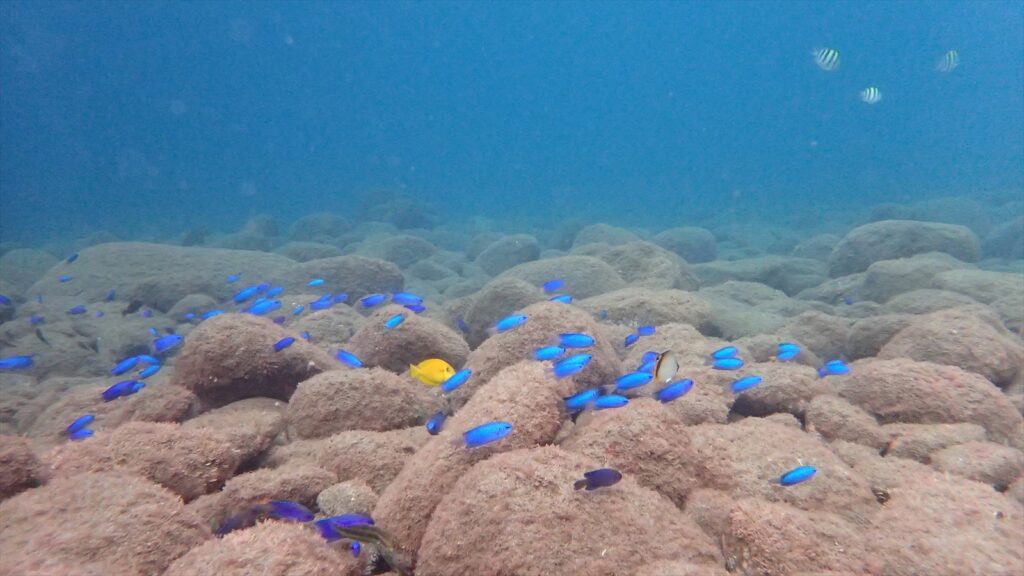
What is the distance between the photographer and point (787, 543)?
291 cm

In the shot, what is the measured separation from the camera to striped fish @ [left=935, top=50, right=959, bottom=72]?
46.7 ft

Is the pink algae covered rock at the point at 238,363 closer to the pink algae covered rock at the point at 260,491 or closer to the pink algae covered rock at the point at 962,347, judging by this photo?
the pink algae covered rock at the point at 260,491

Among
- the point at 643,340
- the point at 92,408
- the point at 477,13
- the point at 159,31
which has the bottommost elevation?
the point at 92,408

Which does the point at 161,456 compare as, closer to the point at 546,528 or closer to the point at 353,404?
the point at 353,404

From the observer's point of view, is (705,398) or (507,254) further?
(507,254)

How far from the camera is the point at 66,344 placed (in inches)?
415

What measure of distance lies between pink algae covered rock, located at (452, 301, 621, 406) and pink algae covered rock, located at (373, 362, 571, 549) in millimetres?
1071

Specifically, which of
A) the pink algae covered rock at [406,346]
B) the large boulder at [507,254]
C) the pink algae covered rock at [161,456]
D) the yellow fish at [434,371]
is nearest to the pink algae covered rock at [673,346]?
the yellow fish at [434,371]

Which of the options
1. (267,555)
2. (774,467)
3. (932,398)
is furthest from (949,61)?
(267,555)

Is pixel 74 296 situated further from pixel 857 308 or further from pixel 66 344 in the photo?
pixel 857 308

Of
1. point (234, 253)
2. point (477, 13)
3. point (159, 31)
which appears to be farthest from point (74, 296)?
point (477, 13)

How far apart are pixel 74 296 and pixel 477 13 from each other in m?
171

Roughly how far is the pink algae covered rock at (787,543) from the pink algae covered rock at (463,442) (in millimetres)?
1443

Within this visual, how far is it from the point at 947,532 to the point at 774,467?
1014mm
